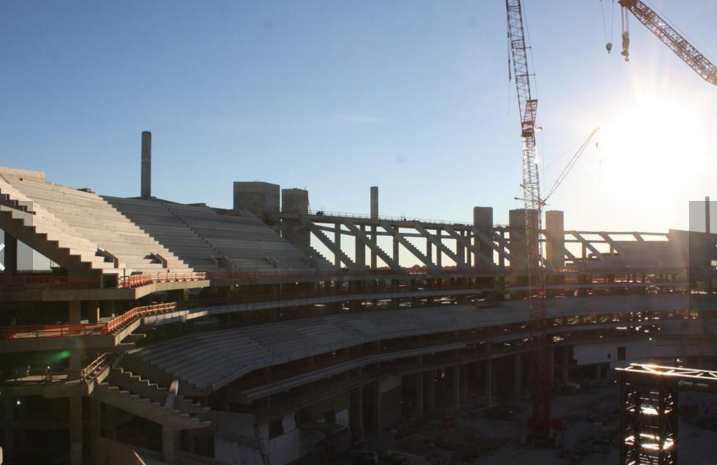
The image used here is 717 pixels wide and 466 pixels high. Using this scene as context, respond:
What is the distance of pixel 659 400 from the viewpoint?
22844 millimetres

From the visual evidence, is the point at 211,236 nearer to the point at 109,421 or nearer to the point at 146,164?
the point at 146,164

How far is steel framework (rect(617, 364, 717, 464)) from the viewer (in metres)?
22.1

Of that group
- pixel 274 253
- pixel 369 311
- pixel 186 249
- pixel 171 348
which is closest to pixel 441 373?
pixel 369 311

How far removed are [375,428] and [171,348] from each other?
19474 millimetres

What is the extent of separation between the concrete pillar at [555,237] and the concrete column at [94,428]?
6723 cm

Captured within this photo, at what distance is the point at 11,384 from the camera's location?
21.7 meters

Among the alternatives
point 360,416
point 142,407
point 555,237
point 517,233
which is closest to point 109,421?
point 142,407

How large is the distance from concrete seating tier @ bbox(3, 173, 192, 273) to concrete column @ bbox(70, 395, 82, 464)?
705 cm

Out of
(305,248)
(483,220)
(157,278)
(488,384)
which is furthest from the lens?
(483,220)

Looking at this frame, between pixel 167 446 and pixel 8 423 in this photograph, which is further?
pixel 8 423

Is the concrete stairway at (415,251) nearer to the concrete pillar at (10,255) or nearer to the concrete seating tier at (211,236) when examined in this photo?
the concrete seating tier at (211,236)

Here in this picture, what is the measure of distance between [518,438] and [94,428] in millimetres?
31049

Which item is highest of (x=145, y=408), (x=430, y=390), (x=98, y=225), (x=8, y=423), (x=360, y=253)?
(x=98, y=225)

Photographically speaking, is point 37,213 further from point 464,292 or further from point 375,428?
point 464,292
